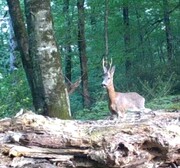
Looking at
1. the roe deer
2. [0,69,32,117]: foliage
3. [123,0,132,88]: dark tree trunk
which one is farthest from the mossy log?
[123,0,132,88]: dark tree trunk

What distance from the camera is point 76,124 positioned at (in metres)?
4.34

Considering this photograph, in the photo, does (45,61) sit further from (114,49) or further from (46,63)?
(114,49)

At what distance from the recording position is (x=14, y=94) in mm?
11297

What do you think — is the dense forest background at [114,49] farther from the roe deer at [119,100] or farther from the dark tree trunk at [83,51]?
the roe deer at [119,100]

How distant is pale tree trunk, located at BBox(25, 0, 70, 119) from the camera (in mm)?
6504

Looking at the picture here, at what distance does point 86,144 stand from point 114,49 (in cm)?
1408

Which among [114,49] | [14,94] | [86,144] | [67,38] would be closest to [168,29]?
[114,49]

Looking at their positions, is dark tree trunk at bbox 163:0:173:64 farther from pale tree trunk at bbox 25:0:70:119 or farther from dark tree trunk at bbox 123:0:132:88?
pale tree trunk at bbox 25:0:70:119

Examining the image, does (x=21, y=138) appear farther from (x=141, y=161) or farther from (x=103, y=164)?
(x=141, y=161)

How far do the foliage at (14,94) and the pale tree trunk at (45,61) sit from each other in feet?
12.3

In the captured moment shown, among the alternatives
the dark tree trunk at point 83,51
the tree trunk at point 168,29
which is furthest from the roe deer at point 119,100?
the tree trunk at point 168,29

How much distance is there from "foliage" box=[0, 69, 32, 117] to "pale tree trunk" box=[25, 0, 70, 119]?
12.3 feet

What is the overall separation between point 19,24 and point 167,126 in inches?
217

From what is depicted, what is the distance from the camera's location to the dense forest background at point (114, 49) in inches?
519
